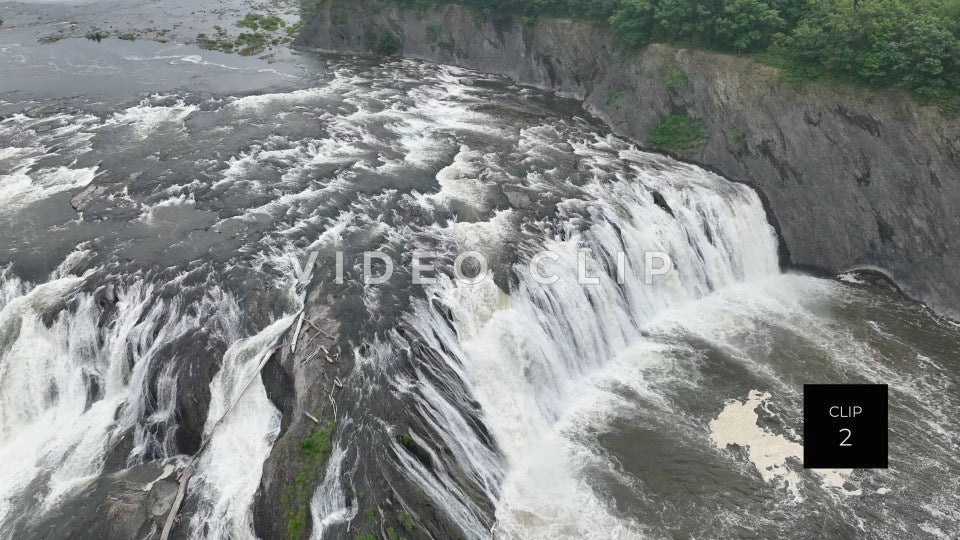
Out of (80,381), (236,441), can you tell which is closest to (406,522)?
(236,441)

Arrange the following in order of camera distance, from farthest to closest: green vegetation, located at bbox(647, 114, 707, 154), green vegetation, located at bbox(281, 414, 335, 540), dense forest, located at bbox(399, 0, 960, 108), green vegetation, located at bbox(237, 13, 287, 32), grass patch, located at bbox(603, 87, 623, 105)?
green vegetation, located at bbox(237, 13, 287, 32), grass patch, located at bbox(603, 87, 623, 105), green vegetation, located at bbox(647, 114, 707, 154), dense forest, located at bbox(399, 0, 960, 108), green vegetation, located at bbox(281, 414, 335, 540)

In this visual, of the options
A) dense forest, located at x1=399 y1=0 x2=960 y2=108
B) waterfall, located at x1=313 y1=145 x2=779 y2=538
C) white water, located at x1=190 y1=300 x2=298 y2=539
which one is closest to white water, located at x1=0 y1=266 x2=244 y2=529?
white water, located at x1=190 y1=300 x2=298 y2=539

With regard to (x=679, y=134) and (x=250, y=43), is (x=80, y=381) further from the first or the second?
(x=250, y=43)

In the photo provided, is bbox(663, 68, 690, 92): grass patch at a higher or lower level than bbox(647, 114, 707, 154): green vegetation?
higher

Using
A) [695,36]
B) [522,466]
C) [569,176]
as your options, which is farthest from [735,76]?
[522,466]

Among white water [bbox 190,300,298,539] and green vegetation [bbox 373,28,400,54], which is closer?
white water [bbox 190,300,298,539]

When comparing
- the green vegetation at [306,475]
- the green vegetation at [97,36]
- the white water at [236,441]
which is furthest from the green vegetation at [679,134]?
the green vegetation at [97,36]

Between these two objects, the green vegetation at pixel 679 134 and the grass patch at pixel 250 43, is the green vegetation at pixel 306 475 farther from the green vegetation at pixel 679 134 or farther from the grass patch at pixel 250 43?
the grass patch at pixel 250 43

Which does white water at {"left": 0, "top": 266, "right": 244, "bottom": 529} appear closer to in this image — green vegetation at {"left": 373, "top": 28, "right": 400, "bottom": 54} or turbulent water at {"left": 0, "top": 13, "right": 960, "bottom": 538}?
turbulent water at {"left": 0, "top": 13, "right": 960, "bottom": 538}

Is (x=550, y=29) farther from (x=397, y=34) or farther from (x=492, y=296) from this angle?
(x=492, y=296)
